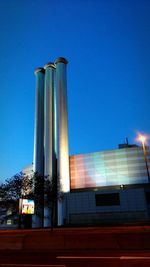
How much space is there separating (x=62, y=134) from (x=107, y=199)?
33413 mm

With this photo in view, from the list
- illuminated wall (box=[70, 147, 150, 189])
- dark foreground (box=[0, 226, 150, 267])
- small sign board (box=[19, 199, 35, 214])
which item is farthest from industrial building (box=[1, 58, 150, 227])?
dark foreground (box=[0, 226, 150, 267])

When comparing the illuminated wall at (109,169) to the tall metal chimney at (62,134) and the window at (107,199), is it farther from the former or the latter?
the window at (107,199)

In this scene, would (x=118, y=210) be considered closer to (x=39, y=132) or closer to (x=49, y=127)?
(x=49, y=127)

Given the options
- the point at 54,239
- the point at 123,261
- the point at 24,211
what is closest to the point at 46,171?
the point at 24,211

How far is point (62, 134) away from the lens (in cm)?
9775

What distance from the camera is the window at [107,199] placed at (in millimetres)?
74875

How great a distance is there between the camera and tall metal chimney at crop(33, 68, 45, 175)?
101812 mm

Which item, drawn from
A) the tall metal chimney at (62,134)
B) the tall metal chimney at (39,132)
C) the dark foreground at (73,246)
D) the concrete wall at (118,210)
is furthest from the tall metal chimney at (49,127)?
the dark foreground at (73,246)

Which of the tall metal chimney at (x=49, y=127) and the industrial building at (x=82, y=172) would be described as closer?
the industrial building at (x=82, y=172)

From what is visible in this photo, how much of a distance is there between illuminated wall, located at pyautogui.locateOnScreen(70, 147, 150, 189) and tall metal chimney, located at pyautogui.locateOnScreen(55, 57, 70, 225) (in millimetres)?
4844

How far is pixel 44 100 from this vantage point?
111 meters

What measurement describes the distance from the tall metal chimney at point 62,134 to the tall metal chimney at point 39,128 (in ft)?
34.7

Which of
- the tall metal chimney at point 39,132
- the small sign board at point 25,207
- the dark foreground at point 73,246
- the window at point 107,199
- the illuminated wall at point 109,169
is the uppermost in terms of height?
the tall metal chimney at point 39,132

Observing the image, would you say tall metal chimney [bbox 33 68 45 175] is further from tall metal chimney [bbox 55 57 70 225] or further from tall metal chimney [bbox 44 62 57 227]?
tall metal chimney [bbox 55 57 70 225]
